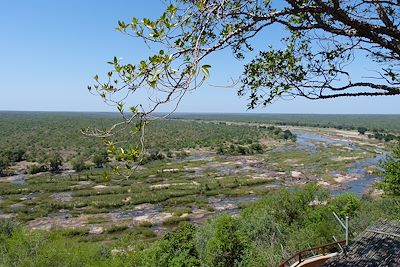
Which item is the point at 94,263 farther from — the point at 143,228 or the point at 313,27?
the point at 313,27

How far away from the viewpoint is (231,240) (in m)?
21.5

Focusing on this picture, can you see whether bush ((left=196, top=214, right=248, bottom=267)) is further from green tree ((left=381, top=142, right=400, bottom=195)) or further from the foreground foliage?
green tree ((left=381, top=142, right=400, bottom=195))

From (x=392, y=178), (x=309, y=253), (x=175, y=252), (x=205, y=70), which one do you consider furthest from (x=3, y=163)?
(x=205, y=70)

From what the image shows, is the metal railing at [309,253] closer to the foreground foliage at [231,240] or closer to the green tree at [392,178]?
the foreground foliage at [231,240]

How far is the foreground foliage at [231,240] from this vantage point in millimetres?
20359

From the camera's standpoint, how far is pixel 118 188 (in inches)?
1892

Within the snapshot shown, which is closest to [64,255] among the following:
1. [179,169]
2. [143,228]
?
[143,228]

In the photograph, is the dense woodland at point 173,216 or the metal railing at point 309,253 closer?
the metal railing at point 309,253

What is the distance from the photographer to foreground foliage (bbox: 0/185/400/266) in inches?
802

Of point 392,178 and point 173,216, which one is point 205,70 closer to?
point 392,178

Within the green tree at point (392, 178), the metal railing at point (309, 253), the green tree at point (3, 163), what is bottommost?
the green tree at point (3, 163)

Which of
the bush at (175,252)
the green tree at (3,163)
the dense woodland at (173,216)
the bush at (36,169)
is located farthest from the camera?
the bush at (36,169)

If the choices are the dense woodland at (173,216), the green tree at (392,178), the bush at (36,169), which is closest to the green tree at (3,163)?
the dense woodland at (173,216)

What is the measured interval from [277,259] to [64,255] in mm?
11059
